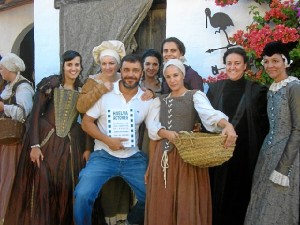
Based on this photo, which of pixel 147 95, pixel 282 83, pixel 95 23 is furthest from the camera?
pixel 95 23

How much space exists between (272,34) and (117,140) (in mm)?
1812

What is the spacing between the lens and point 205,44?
5.69 metres

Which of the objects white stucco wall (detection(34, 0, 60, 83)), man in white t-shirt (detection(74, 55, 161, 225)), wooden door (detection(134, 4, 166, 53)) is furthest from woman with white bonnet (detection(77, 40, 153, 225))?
white stucco wall (detection(34, 0, 60, 83))

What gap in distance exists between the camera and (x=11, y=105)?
16.4ft

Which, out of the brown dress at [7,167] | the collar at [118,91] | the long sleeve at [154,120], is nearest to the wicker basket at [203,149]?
the long sleeve at [154,120]

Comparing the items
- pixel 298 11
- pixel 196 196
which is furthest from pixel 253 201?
pixel 298 11

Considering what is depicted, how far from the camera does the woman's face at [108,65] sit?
15.2 feet

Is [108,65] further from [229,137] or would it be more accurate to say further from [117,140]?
[229,137]

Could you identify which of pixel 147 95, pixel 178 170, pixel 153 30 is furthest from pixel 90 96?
pixel 153 30

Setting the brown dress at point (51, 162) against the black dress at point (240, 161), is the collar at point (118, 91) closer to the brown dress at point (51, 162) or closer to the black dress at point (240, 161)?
the brown dress at point (51, 162)

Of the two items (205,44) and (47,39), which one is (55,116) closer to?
(205,44)

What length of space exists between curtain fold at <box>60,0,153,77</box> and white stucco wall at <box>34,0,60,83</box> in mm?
214

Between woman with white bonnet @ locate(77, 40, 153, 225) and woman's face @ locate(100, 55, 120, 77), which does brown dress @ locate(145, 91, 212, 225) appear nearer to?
woman with white bonnet @ locate(77, 40, 153, 225)

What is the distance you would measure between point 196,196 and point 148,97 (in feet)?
3.47
